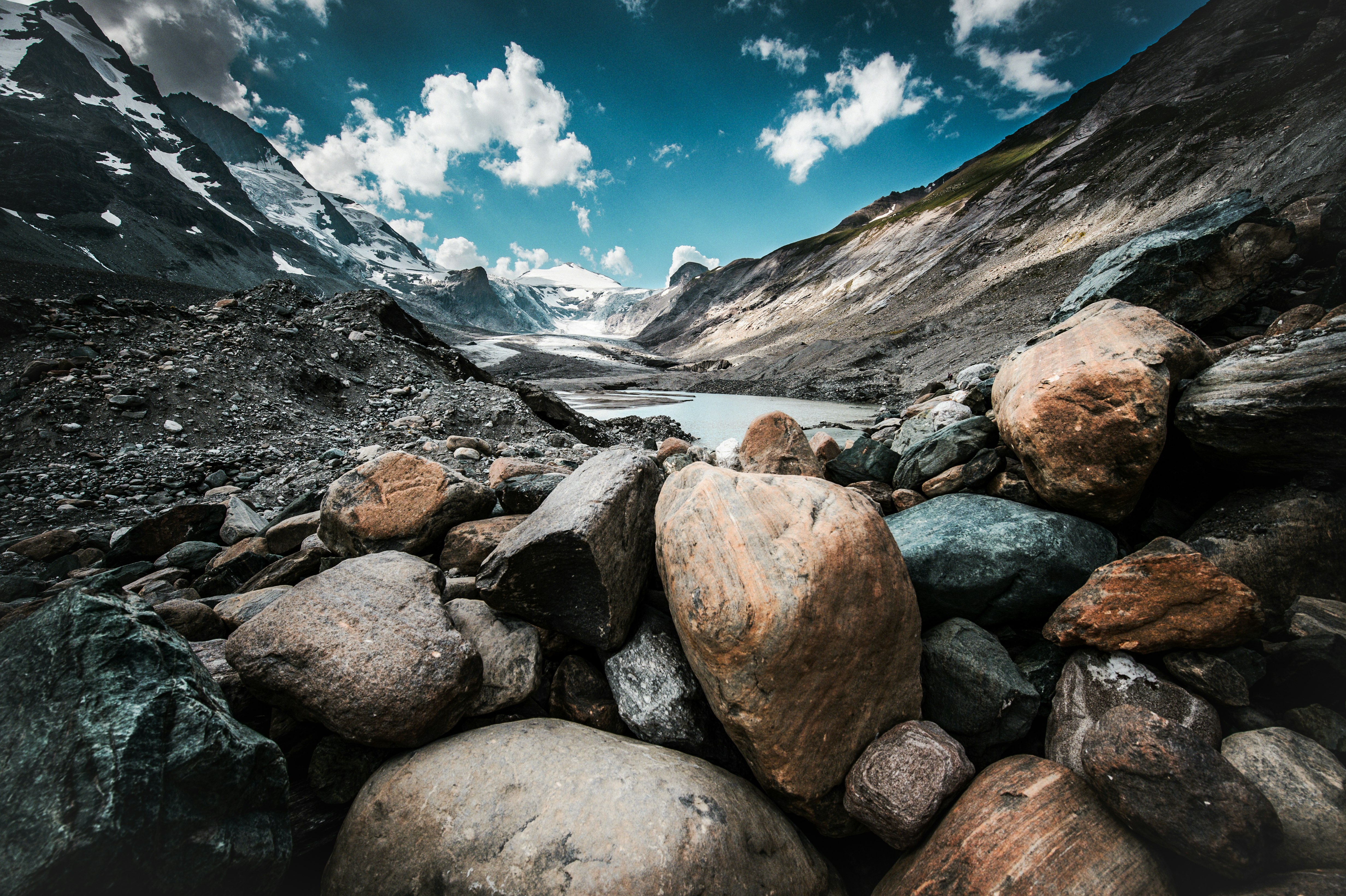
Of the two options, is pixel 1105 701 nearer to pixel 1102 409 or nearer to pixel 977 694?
pixel 977 694

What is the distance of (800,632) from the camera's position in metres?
2.10

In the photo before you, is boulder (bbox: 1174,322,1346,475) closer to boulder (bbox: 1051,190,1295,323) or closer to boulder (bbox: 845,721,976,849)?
boulder (bbox: 1051,190,1295,323)

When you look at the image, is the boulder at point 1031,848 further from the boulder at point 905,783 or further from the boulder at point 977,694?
the boulder at point 977,694

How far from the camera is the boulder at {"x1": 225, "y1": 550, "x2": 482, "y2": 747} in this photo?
2225 millimetres

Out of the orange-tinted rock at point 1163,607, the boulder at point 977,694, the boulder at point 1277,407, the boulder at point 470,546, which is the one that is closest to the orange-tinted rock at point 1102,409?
the boulder at point 1277,407

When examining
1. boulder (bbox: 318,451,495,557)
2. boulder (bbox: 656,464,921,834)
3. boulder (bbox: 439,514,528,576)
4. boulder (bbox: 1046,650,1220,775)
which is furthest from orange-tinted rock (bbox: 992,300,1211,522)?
boulder (bbox: 318,451,495,557)

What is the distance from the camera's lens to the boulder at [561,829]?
6.22 feet

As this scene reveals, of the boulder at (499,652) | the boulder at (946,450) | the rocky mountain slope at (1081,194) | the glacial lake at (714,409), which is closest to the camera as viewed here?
the boulder at (499,652)

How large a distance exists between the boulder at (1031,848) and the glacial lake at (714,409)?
8.98m

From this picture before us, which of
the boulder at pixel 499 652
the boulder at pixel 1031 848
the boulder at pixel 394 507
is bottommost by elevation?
the boulder at pixel 1031 848

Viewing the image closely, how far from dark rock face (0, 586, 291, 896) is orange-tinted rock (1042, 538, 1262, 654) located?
3.86 m

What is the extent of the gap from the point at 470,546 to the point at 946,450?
395 cm

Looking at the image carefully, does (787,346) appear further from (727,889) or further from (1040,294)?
(727,889)

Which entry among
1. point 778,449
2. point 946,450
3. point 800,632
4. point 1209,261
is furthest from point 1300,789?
point 1209,261
